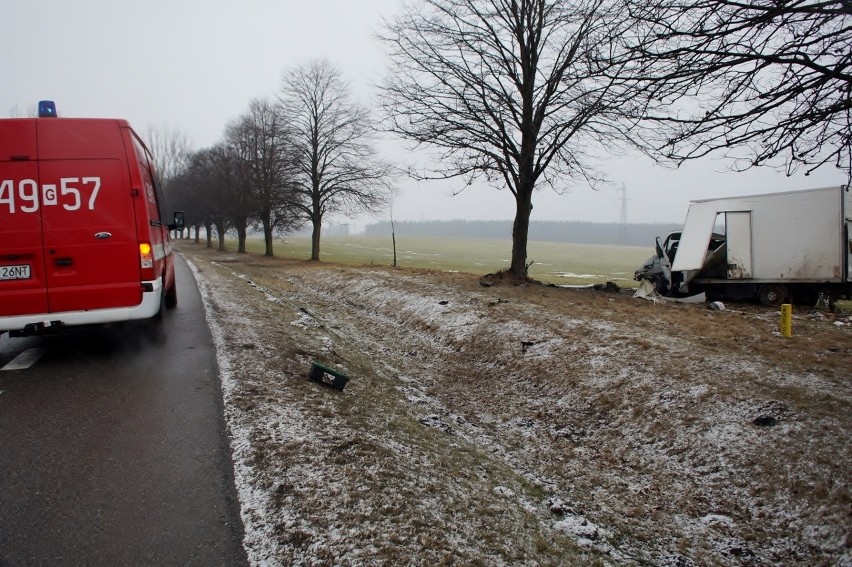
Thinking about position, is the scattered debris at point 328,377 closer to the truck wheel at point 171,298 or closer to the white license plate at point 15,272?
the white license plate at point 15,272

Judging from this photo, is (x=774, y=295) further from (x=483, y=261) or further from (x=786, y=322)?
(x=483, y=261)

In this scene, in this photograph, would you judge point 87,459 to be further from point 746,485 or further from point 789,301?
point 789,301

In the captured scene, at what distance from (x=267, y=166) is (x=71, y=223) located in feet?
109

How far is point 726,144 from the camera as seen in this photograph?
587 cm

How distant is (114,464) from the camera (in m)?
3.85

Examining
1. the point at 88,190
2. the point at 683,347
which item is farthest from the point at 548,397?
the point at 88,190

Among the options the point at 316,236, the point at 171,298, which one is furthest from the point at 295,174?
the point at 171,298

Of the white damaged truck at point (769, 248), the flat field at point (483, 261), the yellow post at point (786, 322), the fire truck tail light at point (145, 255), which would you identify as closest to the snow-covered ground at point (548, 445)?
the yellow post at point (786, 322)

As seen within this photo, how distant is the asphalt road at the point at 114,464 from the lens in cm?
294

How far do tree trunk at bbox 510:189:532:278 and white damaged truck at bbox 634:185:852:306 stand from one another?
392cm

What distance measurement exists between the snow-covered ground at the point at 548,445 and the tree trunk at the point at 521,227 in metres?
6.96

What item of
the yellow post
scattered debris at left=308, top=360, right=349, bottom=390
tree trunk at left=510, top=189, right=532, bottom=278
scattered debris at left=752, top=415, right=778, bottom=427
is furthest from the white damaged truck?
scattered debris at left=308, top=360, right=349, bottom=390

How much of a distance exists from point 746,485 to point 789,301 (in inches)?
479

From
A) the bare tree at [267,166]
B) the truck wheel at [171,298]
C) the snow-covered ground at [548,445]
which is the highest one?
the bare tree at [267,166]
